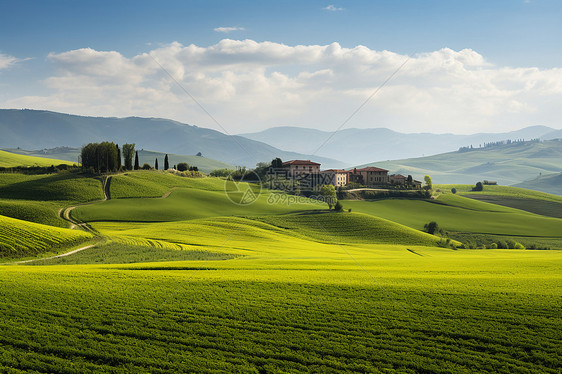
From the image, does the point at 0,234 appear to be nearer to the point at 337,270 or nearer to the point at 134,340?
the point at 134,340

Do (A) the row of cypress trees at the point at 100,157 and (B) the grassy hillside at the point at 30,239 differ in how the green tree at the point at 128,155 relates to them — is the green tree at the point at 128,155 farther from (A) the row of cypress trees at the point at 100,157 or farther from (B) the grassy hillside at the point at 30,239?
(B) the grassy hillside at the point at 30,239

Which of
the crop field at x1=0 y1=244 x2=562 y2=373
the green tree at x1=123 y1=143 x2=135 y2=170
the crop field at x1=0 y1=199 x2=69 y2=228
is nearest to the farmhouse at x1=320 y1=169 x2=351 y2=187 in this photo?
the green tree at x1=123 y1=143 x2=135 y2=170

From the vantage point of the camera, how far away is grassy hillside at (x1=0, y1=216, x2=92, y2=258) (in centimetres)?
3888

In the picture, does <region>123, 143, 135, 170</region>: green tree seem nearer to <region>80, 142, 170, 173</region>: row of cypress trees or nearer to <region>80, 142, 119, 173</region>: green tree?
<region>80, 142, 170, 173</region>: row of cypress trees

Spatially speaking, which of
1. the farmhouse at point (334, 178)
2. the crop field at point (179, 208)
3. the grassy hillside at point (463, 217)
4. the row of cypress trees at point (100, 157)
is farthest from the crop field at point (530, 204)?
the row of cypress trees at point (100, 157)

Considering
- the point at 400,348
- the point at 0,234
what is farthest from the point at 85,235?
the point at 400,348

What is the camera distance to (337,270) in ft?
106

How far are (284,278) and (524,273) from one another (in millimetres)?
21971

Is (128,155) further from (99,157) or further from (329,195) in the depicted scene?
(329,195)

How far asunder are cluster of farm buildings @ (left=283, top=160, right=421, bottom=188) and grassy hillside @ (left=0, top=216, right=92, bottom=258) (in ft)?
337

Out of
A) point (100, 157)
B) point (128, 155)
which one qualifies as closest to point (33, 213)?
point (100, 157)

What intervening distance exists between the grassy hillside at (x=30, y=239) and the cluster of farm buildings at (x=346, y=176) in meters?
103

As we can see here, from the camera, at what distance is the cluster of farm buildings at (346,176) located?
5620 inches

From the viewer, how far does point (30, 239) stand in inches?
1657
